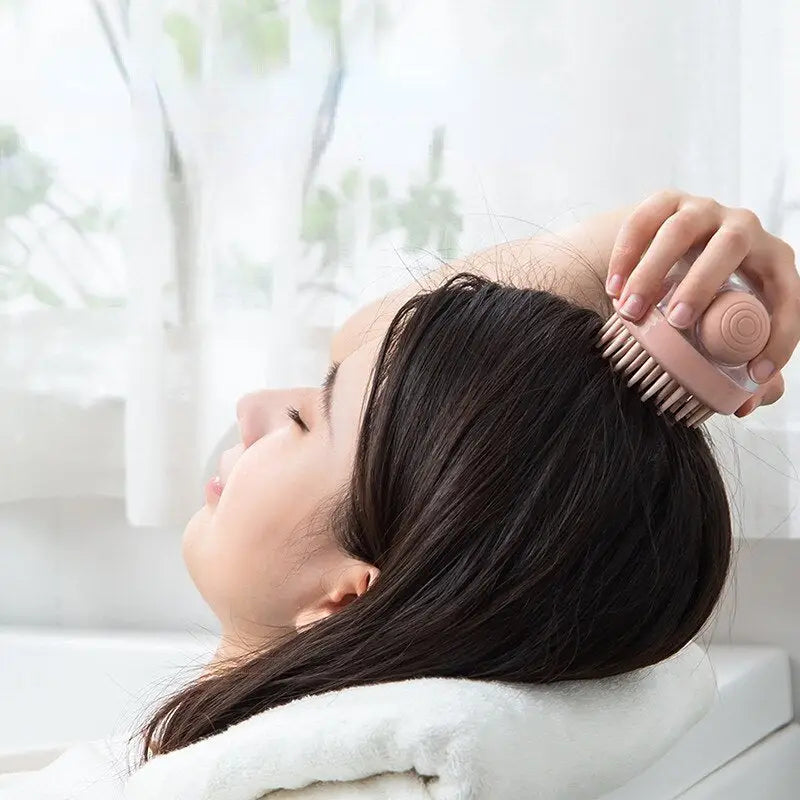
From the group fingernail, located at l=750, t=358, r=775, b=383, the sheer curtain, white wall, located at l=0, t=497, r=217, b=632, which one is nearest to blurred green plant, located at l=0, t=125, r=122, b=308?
the sheer curtain

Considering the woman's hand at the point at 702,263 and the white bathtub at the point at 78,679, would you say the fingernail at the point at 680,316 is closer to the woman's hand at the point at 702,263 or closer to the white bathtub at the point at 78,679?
the woman's hand at the point at 702,263

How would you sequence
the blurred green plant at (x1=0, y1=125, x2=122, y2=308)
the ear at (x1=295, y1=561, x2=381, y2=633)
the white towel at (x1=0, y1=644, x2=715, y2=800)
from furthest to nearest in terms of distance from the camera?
the blurred green plant at (x1=0, y1=125, x2=122, y2=308) < the ear at (x1=295, y1=561, x2=381, y2=633) < the white towel at (x1=0, y1=644, x2=715, y2=800)

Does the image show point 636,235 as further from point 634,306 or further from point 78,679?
point 78,679

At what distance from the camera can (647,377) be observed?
75cm

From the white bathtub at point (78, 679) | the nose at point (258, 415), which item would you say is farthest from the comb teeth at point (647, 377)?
the white bathtub at point (78, 679)

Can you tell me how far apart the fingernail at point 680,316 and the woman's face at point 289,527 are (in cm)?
26

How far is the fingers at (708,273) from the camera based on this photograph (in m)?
0.71

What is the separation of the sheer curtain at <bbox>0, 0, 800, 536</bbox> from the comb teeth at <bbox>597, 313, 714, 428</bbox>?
0.33m

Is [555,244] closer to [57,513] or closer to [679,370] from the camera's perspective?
[679,370]

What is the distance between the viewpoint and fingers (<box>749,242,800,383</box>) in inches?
31.5

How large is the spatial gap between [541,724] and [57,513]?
1.02 metres

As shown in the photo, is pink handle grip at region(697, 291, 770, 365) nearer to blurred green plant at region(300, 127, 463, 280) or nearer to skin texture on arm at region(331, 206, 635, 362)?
skin texture on arm at region(331, 206, 635, 362)

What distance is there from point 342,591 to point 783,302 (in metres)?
0.40

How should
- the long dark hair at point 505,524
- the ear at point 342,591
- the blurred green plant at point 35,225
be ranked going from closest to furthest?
1. the long dark hair at point 505,524
2. the ear at point 342,591
3. the blurred green plant at point 35,225
